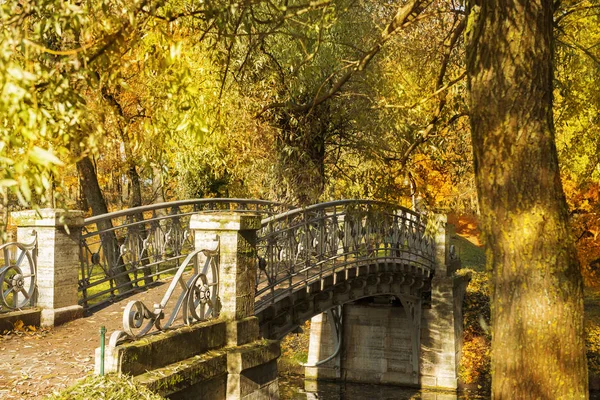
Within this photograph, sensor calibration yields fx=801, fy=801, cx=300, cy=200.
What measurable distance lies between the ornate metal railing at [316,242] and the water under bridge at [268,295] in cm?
4

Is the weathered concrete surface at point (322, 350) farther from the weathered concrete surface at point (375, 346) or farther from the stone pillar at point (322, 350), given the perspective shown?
the weathered concrete surface at point (375, 346)

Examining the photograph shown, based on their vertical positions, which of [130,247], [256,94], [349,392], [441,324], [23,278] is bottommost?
[349,392]

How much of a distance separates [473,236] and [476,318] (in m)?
16.1

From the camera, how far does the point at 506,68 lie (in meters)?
6.56

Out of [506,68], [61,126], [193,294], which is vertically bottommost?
[193,294]

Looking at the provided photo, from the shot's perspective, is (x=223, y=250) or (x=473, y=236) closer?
(x=223, y=250)

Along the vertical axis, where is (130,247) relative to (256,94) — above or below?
below

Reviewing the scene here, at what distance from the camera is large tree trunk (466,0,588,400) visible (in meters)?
6.41

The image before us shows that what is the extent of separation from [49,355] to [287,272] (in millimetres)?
4608

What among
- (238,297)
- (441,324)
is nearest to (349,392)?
(441,324)

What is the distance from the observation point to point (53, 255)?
973cm

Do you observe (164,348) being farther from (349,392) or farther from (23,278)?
(349,392)

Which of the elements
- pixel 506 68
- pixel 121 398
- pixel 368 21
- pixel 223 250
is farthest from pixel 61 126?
pixel 368 21

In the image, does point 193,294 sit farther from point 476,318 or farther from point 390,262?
point 476,318
